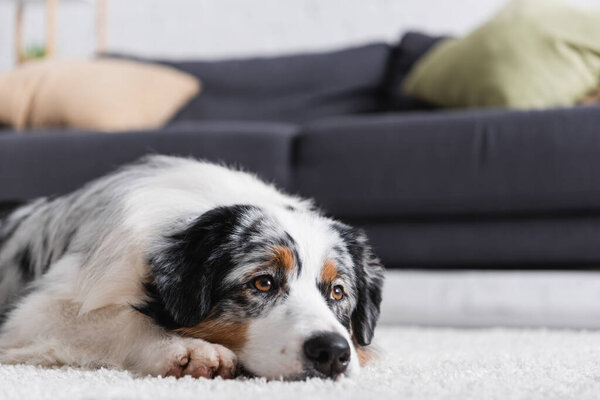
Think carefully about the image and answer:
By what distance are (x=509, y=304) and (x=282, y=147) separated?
3.49 ft

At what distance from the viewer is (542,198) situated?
101 inches

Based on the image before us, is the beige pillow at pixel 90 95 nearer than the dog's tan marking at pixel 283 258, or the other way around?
the dog's tan marking at pixel 283 258

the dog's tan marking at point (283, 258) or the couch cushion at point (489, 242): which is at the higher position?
the dog's tan marking at point (283, 258)

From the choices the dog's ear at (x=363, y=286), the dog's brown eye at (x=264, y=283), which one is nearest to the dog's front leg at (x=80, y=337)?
the dog's brown eye at (x=264, y=283)

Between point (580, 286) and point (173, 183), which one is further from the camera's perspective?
point (580, 286)

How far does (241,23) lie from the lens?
5617mm

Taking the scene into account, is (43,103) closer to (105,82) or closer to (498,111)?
(105,82)

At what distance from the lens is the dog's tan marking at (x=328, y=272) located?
155cm

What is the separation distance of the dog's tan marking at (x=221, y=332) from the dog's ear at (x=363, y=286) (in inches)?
14.8

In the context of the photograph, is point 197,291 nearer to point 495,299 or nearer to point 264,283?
point 264,283

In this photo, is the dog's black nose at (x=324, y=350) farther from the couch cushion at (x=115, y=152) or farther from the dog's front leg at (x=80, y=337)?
the couch cushion at (x=115, y=152)

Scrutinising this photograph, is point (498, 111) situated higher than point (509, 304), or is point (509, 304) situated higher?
point (498, 111)

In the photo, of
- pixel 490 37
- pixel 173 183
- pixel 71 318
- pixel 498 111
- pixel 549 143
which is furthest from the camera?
pixel 490 37

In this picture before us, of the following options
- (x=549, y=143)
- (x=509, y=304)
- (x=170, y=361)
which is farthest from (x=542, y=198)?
(x=170, y=361)
